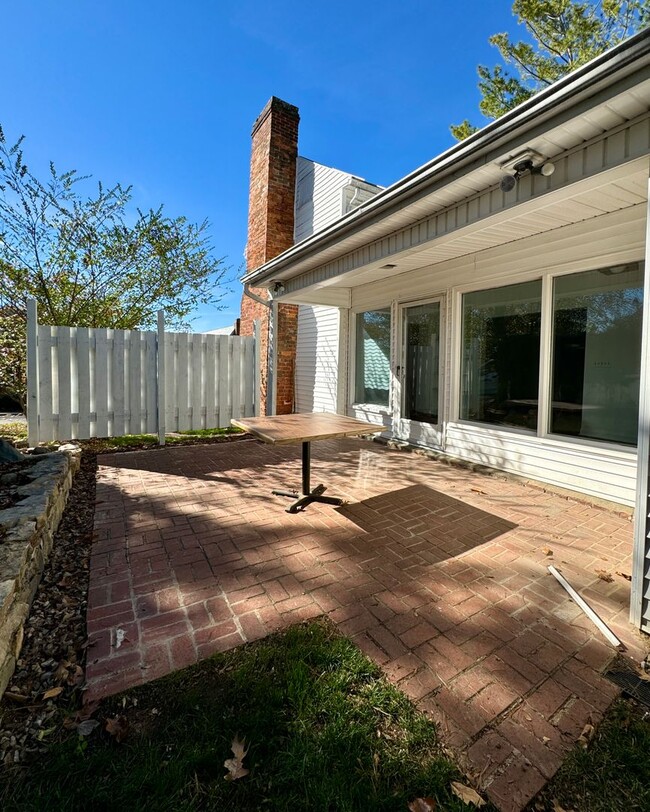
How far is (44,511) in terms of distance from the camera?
2598 mm

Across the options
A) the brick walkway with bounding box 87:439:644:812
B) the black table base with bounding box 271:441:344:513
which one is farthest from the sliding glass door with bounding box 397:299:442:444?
the black table base with bounding box 271:441:344:513

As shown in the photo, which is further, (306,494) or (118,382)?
(118,382)

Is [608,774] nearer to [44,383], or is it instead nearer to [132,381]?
[132,381]

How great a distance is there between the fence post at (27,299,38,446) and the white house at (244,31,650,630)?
333 centimetres

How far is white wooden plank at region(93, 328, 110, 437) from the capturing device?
5465 mm

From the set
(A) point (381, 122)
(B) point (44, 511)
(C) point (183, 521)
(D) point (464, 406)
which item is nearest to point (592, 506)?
(D) point (464, 406)

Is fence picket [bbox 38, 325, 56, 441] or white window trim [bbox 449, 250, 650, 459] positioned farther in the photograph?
fence picket [bbox 38, 325, 56, 441]

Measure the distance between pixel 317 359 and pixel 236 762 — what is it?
7752 mm

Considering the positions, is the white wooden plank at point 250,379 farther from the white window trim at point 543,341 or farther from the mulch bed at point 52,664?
the mulch bed at point 52,664

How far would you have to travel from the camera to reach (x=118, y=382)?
18.6 ft

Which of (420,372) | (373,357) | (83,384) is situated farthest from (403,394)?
(83,384)

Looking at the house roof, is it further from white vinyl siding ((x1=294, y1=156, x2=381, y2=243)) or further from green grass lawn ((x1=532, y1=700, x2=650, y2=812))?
white vinyl siding ((x1=294, y1=156, x2=381, y2=243))

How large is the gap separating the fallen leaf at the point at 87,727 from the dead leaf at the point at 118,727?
45 millimetres

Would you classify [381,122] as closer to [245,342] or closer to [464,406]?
[245,342]
